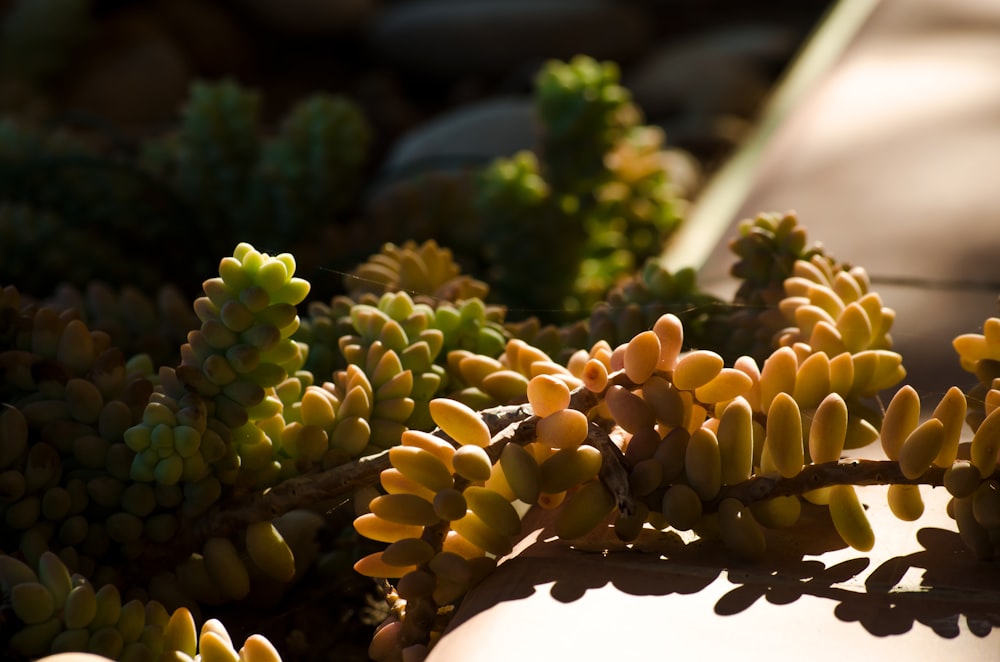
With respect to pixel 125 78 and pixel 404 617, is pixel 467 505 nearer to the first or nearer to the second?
pixel 404 617

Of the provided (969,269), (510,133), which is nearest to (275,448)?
(969,269)

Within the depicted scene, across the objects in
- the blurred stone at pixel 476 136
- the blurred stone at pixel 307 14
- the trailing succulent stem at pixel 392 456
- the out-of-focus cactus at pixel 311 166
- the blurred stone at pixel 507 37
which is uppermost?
the blurred stone at pixel 507 37

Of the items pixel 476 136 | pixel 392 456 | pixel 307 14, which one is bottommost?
pixel 392 456

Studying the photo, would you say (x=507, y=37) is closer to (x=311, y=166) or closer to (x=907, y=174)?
(x=311, y=166)

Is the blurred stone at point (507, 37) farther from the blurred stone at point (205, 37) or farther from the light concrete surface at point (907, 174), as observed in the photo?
the light concrete surface at point (907, 174)

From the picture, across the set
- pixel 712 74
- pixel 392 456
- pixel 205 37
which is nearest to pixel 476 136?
pixel 712 74

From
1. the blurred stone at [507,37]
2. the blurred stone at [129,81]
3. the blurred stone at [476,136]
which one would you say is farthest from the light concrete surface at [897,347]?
the blurred stone at [129,81]
